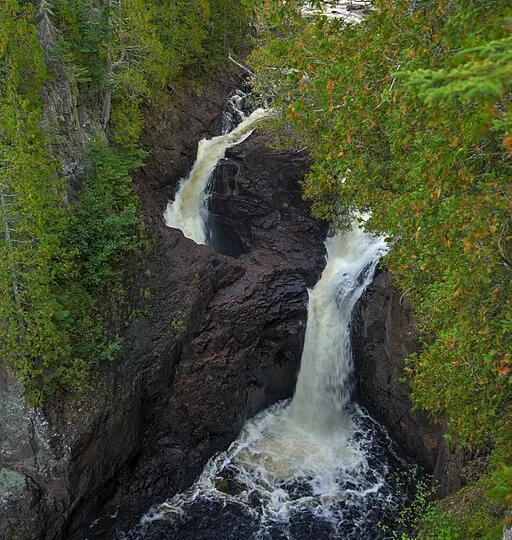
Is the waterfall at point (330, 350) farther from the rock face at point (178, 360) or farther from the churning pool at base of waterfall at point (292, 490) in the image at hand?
the churning pool at base of waterfall at point (292, 490)

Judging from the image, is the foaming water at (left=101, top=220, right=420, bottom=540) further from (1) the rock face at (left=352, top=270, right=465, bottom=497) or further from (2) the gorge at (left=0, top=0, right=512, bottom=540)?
(1) the rock face at (left=352, top=270, right=465, bottom=497)

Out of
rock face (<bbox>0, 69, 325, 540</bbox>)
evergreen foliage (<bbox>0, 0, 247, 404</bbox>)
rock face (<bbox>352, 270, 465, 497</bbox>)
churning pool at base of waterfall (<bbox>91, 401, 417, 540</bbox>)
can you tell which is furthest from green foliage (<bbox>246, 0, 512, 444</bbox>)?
rock face (<bbox>0, 69, 325, 540</bbox>)

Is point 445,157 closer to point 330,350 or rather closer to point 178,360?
point 178,360

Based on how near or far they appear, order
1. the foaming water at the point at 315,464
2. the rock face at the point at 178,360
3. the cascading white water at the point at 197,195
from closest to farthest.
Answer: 1. the rock face at the point at 178,360
2. the foaming water at the point at 315,464
3. the cascading white water at the point at 197,195

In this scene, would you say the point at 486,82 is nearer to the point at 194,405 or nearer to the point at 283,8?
the point at 283,8

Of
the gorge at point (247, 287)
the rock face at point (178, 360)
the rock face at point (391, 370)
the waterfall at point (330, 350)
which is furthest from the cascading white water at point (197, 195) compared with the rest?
the rock face at point (391, 370)

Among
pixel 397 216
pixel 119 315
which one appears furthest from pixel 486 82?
pixel 119 315

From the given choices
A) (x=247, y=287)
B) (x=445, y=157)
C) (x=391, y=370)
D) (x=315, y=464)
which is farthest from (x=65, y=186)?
(x=315, y=464)
